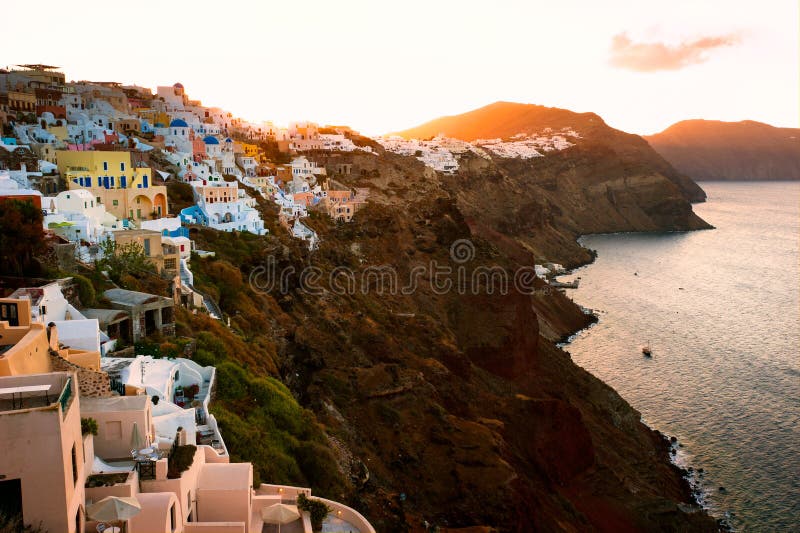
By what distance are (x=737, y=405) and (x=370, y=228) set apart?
35.7m

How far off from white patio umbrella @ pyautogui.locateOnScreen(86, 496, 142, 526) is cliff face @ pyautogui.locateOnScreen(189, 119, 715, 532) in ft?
43.9

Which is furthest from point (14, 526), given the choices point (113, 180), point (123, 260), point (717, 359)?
point (717, 359)

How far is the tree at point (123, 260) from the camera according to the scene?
1126 inches

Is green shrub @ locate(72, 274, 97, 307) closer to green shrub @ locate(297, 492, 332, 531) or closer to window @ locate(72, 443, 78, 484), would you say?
green shrub @ locate(297, 492, 332, 531)

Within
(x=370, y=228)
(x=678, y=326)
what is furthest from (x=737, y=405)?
(x=370, y=228)

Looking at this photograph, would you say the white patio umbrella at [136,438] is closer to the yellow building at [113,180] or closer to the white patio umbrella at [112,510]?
the white patio umbrella at [112,510]

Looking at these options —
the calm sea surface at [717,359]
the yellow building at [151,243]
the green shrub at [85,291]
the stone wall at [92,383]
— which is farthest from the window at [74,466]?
the calm sea surface at [717,359]

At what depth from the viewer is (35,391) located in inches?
481

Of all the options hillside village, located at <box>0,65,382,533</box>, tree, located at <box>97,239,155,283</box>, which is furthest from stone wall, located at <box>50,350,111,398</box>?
tree, located at <box>97,239,155,283</box>

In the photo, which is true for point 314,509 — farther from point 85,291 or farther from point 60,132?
point 60,132

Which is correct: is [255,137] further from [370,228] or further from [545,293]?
[545,293]

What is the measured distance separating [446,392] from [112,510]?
94.3ft

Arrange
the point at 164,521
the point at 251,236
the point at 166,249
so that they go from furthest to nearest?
1. the point at 251,236
2. the point at 166,249
3. the point at 164,521

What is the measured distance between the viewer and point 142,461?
14.3 meters
